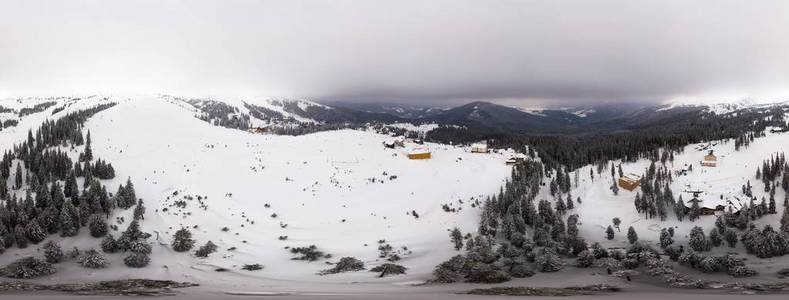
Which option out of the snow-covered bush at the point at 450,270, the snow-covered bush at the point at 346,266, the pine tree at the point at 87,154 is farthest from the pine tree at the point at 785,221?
the pine tree at the point at 87,154

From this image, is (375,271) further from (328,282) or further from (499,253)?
(499,253)

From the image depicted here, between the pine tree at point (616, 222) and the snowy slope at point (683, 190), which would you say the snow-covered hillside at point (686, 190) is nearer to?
the snowy slope at point (683, 190)

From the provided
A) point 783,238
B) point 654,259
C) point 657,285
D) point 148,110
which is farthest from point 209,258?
point 148,110

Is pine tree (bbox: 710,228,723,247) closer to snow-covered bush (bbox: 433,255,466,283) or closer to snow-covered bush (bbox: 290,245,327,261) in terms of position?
snow-covered bush (bbox: 433,255,466,283)

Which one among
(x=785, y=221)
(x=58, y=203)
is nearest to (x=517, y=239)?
(x=785, y=221)

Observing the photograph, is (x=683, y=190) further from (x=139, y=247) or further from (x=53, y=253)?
(x=53, y=253)

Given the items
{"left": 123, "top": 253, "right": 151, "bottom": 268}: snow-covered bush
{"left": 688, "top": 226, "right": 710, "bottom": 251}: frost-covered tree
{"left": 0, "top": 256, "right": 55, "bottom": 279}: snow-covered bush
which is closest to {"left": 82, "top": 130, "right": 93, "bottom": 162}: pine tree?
{"left": 0, "top": 256, "right": 55, "bottom": 279}: snow-covered bush

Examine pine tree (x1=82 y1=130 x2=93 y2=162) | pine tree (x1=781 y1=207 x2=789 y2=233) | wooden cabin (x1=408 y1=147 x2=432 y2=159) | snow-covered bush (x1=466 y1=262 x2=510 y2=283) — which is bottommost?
snow-covered bush (x1=466 y1=262 x2=510 y2=283)
